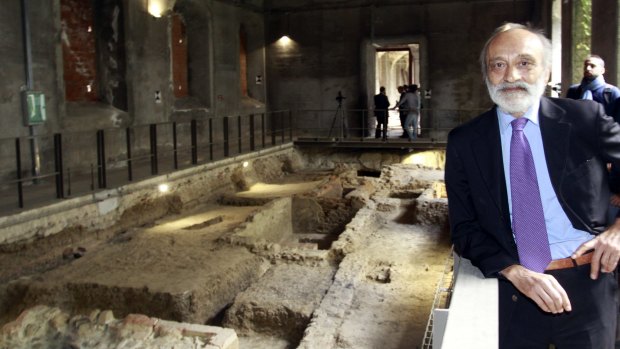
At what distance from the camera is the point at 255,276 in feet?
23.0

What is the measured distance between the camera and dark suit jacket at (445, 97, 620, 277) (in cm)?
207

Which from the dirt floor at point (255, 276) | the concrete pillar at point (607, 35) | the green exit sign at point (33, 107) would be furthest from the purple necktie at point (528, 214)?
the green exit sign at point (33, 107)

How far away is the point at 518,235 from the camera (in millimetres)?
2090

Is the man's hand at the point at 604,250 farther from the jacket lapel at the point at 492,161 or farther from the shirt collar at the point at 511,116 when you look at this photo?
the shirt collar at the point at 511,116

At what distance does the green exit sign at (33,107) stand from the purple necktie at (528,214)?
8858mm

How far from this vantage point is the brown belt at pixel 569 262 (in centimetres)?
207

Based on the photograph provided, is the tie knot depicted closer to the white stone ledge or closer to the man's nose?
the man's nose

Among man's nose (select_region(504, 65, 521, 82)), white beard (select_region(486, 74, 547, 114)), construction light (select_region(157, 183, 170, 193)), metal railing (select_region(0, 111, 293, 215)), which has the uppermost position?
man's nose (select_region(504, 65, 521, 82))

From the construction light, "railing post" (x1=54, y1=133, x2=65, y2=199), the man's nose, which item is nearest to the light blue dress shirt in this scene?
the man's nose

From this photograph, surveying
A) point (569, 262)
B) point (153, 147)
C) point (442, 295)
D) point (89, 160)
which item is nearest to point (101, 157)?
point (153, 147)

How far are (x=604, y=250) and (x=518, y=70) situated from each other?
2.18 feet

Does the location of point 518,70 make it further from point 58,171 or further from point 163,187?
point 163,187

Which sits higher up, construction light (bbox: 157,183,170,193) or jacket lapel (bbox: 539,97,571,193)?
jacket lapel (bbox: 539,97,571,193)

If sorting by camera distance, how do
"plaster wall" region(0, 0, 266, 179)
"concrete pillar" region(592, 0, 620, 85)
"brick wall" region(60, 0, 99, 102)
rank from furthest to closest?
"brick wall" region(60, 0, 99, 102)
"plaster wall" region(0, 0, 266, 179)
"concrete pillar" region(592, 0, 620, 85)
